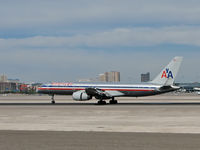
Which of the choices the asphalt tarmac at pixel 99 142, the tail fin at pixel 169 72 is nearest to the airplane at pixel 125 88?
the tail fin at pixel 169 72

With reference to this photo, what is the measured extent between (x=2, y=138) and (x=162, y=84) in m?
41.0

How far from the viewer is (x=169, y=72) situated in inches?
A: 2153

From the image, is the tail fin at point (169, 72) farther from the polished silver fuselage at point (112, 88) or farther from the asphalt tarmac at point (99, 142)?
the asphalt tarmac at point (99, 142)

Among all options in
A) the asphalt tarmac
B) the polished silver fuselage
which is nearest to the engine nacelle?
the polished silver fuselage

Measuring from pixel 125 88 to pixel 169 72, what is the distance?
8.00 m

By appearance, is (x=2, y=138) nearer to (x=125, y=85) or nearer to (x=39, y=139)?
(x=39, y=139)

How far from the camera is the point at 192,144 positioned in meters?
14.4

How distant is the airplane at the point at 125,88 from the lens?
173 feet

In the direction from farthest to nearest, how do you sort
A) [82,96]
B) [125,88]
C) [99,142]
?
1. [125,88]
2. [82,96]
3. [99,142]

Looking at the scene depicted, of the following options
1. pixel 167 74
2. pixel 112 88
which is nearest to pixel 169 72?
pixel 167 74

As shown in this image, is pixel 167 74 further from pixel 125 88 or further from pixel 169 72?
pixel 125 88

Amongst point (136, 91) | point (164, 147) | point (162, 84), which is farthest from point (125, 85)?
point (164, 147)

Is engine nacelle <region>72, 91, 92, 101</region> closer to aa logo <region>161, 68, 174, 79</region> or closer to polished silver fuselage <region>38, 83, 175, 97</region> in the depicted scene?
polished silver fuselage <region>38, 83, 175, 97</region>

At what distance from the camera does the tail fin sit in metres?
54.6
